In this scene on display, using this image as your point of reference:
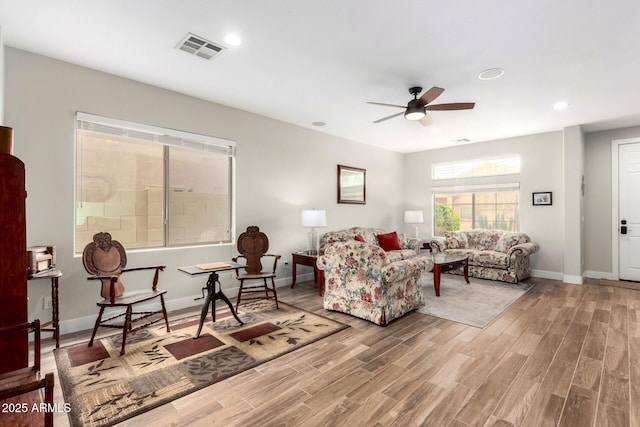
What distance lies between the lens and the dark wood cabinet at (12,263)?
166cm

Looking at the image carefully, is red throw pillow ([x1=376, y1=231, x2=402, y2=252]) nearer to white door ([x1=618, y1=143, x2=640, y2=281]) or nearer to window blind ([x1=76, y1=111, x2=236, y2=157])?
window blind ([x1=76, y1=111, x2=236, y2=157])

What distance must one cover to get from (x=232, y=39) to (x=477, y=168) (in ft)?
19.3

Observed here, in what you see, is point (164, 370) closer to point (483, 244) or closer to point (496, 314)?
point (496, 314)

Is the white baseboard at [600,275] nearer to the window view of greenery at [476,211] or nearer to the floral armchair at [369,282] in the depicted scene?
the window view of greenery at [476,211]

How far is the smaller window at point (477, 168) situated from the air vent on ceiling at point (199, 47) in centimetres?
581

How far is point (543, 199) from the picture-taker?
5875mm

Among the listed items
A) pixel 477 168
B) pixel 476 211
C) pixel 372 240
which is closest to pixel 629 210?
pixel 476 211

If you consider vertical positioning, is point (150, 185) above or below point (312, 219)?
above

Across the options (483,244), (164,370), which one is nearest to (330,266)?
(164,370)

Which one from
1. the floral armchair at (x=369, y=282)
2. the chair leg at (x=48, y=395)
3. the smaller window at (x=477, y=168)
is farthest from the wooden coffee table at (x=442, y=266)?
the chair leg at (x=48, y=395)

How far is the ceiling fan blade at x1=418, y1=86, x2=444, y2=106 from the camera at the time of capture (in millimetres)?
3188

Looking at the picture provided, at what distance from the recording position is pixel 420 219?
6.90m

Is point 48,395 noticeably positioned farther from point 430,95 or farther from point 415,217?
point 415,217

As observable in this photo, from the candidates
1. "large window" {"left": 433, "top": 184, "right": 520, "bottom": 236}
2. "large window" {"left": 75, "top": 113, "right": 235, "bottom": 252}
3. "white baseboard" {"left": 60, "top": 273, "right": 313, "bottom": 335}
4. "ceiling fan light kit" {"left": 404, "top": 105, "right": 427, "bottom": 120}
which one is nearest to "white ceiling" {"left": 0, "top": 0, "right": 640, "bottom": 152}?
"ceiling fan light kit" {"left": 404, "top": 105, "right": 427, "bottom": 120}
